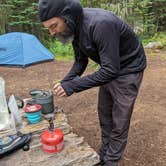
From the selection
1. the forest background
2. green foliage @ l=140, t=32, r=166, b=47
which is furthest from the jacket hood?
green foliage @ l=140, t=32, r=166, b=47

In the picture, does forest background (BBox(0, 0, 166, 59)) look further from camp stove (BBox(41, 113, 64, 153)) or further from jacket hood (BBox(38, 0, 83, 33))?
jacket hood (BBox(38, 0, 83, 33))

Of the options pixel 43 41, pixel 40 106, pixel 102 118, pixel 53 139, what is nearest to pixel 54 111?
pixel 40 106

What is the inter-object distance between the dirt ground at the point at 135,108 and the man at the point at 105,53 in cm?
73

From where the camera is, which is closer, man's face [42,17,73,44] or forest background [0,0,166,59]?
man's face [42,17,73,44]

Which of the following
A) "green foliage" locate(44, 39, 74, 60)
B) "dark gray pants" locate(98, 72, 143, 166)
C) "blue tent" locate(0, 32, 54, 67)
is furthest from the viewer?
"green foliage" locate(44, 39, 74, 60)

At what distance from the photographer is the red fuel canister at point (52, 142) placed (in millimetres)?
2012

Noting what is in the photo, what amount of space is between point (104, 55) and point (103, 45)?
64 mm

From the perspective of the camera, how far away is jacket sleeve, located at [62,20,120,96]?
184cm

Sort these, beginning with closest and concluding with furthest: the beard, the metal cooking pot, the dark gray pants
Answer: the beard
the dark gray pants
the metal cooking pot

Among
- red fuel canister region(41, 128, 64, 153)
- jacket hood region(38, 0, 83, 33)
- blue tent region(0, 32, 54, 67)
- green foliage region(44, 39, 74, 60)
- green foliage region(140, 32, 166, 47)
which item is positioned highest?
jacket hood region(38, 0, 83, 33)

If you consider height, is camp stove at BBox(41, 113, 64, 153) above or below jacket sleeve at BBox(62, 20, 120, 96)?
below

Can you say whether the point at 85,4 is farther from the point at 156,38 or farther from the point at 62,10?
the point at 62,10

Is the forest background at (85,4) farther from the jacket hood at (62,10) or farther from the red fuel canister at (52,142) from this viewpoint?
the jacket hood at (62,10)

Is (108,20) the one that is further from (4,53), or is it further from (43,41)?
(43,41)
